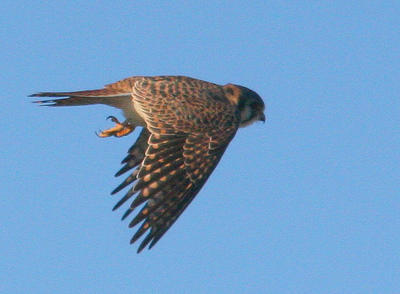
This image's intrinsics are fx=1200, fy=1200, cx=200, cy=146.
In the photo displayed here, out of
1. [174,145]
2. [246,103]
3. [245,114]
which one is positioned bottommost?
[174,145]

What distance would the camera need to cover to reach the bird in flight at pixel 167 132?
13.9 metres

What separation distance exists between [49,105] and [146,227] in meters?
2.66

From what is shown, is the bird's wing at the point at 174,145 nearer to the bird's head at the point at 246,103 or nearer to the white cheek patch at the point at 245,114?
the bird's head at the point at 246,103

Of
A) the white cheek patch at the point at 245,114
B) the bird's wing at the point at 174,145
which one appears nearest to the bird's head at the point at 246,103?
the white cheek patch at the point at 245,114

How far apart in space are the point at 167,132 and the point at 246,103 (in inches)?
103

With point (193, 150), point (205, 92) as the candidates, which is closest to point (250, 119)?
point (205, 92)

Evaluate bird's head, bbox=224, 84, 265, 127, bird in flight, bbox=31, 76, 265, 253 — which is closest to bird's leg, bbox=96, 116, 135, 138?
bird in flight, bbox=31, 76, 265, 253

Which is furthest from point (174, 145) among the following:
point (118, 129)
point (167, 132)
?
point (118, 129)

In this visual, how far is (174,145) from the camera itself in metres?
14.4

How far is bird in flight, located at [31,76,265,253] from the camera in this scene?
13.9m

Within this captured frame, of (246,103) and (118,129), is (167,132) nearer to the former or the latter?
(118,129)

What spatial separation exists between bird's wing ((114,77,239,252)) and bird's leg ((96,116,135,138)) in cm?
71

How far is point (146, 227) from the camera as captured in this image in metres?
13.8

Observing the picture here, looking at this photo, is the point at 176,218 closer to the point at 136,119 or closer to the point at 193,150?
the point at 193,150
